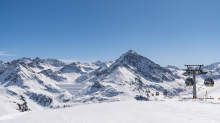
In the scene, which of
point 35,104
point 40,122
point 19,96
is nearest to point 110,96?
point 35,104

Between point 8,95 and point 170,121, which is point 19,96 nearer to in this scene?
point 8,95

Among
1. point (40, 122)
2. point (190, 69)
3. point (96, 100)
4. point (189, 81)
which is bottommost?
point (96, 100)

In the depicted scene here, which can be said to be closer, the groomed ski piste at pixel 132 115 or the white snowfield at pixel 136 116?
the white snowfield at pixel 136 116

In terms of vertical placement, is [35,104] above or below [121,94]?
below

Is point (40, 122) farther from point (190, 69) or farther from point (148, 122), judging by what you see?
point (190, 69)

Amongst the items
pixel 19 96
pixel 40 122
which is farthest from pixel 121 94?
pixel 40 122

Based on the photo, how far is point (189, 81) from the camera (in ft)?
138

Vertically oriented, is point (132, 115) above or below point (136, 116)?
below

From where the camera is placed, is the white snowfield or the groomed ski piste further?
the groomed ski piste

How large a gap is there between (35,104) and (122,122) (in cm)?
21822

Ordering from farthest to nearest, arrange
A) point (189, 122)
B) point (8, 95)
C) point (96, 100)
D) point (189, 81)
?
point (8, 95) < point (96, 100) < point (189, 81) < point (189, 122)

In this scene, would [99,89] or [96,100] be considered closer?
[96,100]

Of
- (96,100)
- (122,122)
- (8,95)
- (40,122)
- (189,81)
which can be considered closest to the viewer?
(122,122)

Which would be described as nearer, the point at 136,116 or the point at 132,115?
the point at 136,116
